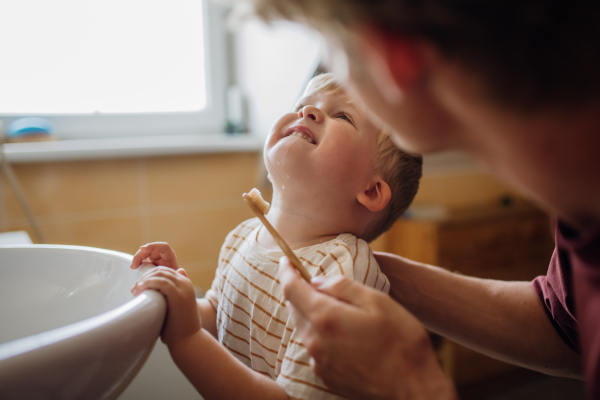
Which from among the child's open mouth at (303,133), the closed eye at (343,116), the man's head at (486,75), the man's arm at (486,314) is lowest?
the man's arm at (486,314)

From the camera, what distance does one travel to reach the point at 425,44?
0.32m

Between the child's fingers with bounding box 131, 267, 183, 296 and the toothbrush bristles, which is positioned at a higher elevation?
the toothbrush bristles

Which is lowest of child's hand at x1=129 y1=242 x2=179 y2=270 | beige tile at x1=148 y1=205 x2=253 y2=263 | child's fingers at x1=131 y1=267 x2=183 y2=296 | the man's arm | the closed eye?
beige tile at x1=148 y1=205 x2=253 y2=263

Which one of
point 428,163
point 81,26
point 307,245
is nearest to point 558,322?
point 307,245

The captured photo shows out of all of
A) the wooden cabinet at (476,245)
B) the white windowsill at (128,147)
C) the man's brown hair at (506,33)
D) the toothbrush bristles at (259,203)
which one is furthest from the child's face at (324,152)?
the wooden cabinet at (476,245)

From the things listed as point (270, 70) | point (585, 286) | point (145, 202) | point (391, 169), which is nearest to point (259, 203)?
point (391, 169)

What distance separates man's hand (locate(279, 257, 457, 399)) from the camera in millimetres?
405

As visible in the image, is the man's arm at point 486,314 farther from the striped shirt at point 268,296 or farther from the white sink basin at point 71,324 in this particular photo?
the white sink basin at point 71,324

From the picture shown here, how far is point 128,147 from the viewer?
130 cm

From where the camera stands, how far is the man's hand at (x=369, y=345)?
0.41 m

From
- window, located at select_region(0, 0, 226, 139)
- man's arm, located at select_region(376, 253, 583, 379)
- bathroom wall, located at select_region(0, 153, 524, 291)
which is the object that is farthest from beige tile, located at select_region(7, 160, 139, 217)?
man's arm, located at select_region(376, 253, 583, 379)

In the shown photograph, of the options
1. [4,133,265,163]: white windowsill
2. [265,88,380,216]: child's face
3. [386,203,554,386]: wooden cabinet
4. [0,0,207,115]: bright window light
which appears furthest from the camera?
[386,203,554,386]: wooden cabinet

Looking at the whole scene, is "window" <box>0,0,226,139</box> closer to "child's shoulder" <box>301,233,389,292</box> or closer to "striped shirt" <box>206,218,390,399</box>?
"striped shirt" <box>206,218,390,399</box>

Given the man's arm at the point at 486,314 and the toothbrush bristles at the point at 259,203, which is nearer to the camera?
the toothbrush bristles at the point at 259,203
